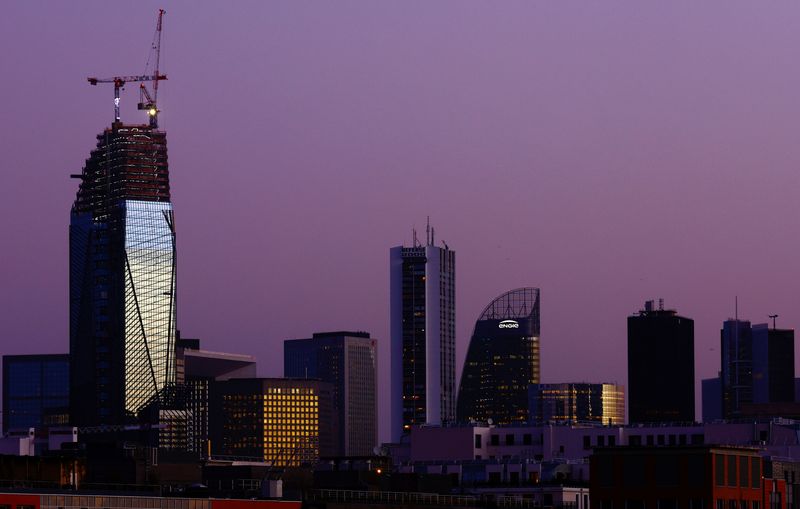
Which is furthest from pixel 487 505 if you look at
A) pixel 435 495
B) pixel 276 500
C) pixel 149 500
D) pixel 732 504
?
pixel 149 500

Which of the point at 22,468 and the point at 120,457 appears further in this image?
the point at 120,457

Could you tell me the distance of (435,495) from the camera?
18325cm

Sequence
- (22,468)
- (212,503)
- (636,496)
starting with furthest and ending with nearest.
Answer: (636,496) < (22,468) < (212,503)

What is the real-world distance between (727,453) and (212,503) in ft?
166

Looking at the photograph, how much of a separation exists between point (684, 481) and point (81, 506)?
189 feet

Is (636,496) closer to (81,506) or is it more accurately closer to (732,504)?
(732,504)

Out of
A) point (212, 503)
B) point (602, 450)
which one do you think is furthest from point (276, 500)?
point (602, 450)

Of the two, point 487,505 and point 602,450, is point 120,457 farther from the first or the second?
point 602,450

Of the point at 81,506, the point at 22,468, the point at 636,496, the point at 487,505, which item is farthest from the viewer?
the point at 487,505

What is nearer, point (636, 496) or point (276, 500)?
point (276, 500)

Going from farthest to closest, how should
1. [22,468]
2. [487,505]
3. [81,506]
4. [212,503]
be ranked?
1. [487,505]
2. [22,468]
3. [212,503]
4. [81,506]

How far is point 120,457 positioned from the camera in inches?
7840

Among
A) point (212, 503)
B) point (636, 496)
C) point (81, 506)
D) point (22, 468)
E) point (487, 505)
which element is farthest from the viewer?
point (487, 505)

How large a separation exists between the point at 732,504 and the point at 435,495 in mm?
25618
